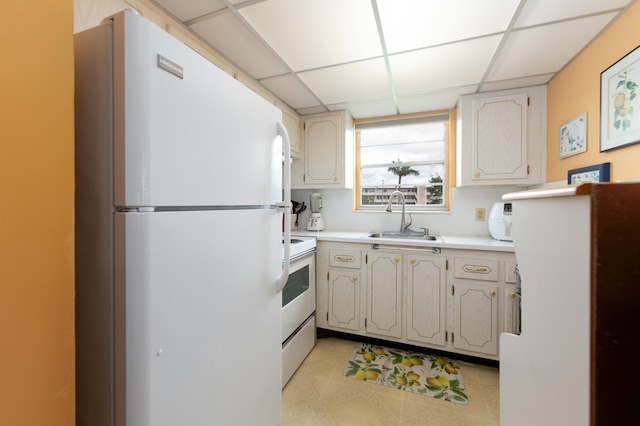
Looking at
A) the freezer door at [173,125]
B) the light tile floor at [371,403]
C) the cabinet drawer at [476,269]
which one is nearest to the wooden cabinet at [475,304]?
the cabinet drawer at [476,269]

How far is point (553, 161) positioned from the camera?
1952 millimetres

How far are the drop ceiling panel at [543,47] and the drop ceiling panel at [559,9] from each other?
61 mm

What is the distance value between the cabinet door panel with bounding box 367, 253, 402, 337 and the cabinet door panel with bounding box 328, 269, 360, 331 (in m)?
0.11

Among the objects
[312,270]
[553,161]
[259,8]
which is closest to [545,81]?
[553,161]

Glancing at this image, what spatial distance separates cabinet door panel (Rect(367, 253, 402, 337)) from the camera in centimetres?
211

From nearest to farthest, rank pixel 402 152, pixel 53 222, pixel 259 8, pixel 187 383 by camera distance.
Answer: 1. pixel 53 222
2. pixel 187 383
3. pixel 259 8
4. pixel 402 152

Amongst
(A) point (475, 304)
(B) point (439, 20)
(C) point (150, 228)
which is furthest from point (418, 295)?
(C) point (150, 228)

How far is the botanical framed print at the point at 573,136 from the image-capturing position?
1.62 meters

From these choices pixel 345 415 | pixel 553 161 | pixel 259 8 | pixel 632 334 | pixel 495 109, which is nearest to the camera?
pixel 632 334

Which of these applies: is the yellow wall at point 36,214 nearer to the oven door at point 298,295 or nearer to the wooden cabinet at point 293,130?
the oven door at point 298,295

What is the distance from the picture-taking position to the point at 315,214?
2807 mm

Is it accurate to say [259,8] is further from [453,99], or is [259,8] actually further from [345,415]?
[345,415]

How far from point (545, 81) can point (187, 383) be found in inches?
114

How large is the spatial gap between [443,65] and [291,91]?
1.19 metres
